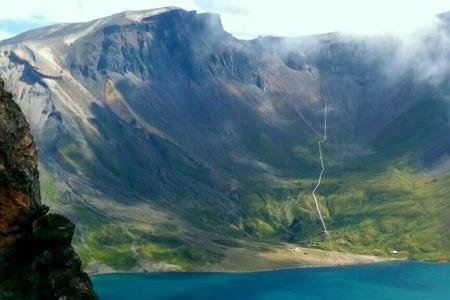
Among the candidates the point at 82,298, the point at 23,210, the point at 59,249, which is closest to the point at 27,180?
the point at 23,210

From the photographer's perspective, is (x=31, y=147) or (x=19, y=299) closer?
(x=19, y=299)

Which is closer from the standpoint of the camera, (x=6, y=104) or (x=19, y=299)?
(x=19, y=299)

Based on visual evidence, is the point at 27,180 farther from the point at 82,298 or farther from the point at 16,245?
the point at 82,298

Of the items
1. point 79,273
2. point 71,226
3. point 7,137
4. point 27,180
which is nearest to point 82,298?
point 79,273

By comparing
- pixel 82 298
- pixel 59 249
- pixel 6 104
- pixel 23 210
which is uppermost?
pixel 6 104

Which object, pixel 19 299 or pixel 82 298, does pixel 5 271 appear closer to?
pixel 19 299

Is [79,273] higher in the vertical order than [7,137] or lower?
lower
